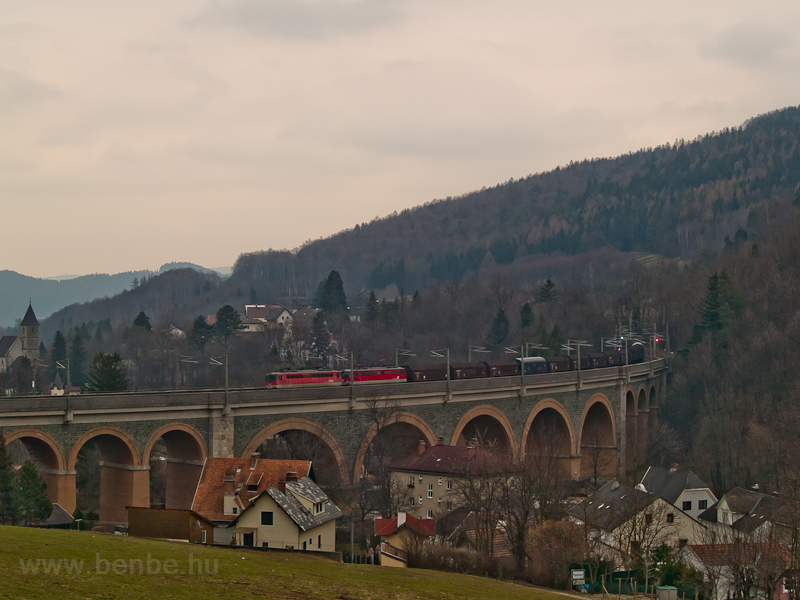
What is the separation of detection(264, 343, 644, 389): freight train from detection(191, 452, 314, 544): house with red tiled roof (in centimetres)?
1873

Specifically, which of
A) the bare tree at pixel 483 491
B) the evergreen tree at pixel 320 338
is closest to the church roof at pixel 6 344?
the evergreen tree at pixel 320 338

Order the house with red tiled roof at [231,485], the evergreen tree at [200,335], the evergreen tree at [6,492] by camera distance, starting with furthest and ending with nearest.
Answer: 1. the evergreen tree at [200,335]
2. the evergreen tree at [6,492]
3. the house with red tiled roof at [231,485]

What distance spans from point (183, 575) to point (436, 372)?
159ft

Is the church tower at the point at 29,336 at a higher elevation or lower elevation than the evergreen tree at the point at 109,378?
higher

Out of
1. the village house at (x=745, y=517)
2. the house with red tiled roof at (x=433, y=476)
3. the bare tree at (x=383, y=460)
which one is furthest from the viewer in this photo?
the house with red tiled roof at (x=433, y=476)

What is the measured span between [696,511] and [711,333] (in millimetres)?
46594

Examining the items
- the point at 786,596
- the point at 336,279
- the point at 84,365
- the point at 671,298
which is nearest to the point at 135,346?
the point at 84,365

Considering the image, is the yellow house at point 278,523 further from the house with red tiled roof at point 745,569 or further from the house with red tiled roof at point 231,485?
the house with red tiled roof at point 745,569

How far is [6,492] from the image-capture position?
5322 centimetres

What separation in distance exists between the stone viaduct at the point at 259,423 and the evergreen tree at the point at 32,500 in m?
1.13

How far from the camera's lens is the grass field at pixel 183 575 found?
81.4 feet

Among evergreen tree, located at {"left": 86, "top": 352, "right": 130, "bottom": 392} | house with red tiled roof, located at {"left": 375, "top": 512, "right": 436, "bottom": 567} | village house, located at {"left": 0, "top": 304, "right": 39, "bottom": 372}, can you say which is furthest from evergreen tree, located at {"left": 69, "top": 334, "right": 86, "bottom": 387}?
house with red tiled roof, located at {"left": 375, "top": 512, "right": 436, "bottom": 567}

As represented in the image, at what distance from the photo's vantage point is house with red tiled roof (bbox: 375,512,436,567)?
153 feet

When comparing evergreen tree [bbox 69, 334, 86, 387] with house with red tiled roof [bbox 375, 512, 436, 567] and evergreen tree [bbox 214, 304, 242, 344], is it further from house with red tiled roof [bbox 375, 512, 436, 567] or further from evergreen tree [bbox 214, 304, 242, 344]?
house with red tiled roof [bbox 375, 512, 436, 567]
